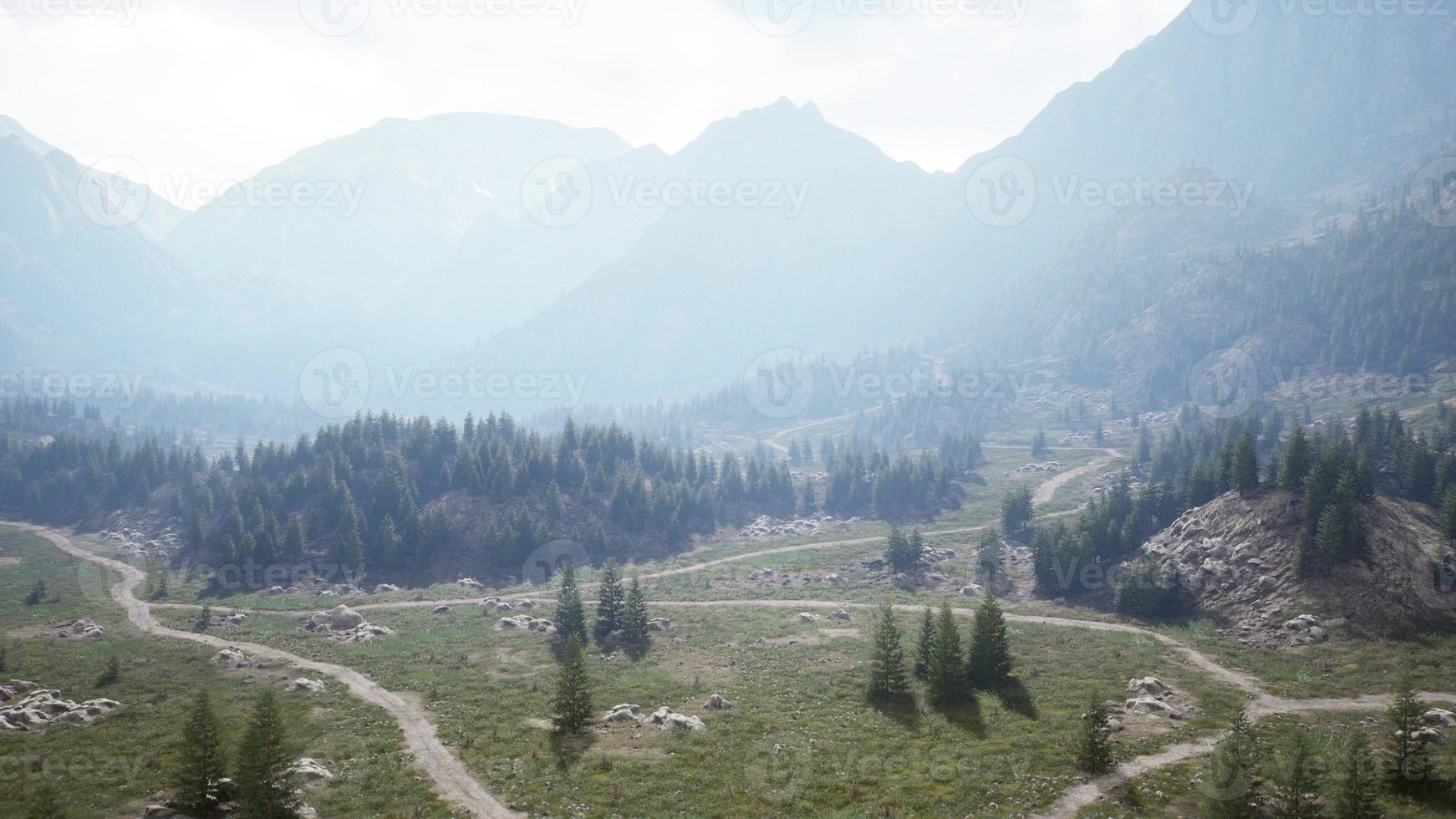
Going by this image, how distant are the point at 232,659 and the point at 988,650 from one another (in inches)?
2761

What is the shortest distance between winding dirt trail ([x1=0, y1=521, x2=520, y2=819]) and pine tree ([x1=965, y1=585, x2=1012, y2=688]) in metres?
39.0

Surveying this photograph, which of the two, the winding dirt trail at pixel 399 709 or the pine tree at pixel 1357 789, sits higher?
the pine tree at pixel 1357 789

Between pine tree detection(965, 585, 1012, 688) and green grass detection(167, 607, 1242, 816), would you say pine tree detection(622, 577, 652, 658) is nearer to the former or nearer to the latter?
green grass detection(167, 607, 1242, 816)

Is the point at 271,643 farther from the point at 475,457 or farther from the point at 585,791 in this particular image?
the point at 475,457

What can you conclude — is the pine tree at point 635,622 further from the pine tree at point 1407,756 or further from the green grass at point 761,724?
the pine tree at point 1407,756

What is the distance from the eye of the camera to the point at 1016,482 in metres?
186

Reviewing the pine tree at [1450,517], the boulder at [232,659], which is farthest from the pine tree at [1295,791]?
the boulder at [232,659]

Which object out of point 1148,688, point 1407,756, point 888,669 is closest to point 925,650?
point 888,669

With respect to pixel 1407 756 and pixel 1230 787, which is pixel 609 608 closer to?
pixel 1230 787

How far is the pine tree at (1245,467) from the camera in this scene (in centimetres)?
8606

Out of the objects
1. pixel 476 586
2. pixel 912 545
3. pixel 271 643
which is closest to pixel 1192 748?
pixel 912 545

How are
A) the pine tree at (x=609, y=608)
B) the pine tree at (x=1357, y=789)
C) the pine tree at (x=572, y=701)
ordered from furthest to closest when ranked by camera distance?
the pine tree at (x=609, y=608) < the pine tree at (x=572, y=701) < the pine tree at (x=1357, y=789)

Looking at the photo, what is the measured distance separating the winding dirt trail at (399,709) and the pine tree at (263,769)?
26.6 ft

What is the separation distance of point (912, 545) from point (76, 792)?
326 ft
